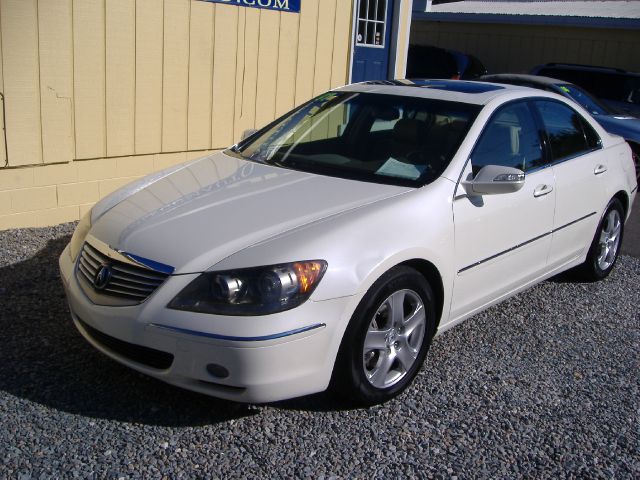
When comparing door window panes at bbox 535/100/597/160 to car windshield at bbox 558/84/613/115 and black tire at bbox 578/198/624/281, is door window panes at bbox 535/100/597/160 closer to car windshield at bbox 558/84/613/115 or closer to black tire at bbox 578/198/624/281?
black tire at bbox 578/198/624/281

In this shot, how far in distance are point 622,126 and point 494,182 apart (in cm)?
756

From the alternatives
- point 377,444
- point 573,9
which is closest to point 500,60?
point 573,9

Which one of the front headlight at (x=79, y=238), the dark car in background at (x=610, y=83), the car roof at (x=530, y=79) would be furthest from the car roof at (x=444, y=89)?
the dark car in background at (x=610, y=83)

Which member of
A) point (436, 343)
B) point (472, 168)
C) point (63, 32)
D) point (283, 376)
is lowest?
point (436, 343)

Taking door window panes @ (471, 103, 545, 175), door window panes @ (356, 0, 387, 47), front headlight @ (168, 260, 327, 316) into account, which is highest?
door window panes @ (356, 0, 387, 47)

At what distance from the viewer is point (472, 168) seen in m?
4.35

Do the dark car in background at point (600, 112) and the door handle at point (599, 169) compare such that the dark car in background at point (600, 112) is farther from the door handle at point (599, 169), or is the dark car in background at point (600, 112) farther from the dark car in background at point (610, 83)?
the door handle at point (599, 169)

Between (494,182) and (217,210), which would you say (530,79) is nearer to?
(494,182)

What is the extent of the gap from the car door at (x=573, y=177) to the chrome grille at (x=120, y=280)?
277 centimetres

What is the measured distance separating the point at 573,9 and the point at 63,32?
14.7 meters

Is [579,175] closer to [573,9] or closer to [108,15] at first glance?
[108,15]

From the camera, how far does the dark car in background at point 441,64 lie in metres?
16.1

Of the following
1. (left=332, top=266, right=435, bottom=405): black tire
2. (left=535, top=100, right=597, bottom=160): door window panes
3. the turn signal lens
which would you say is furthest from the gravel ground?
(left=535, top=100, right=597, bottom=160): door window panes

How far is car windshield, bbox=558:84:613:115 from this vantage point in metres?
11.2
